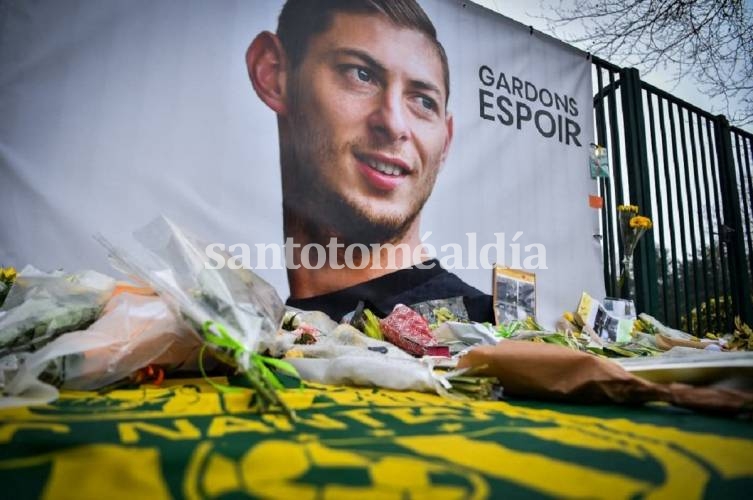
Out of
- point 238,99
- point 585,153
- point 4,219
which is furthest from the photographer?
point 585,153

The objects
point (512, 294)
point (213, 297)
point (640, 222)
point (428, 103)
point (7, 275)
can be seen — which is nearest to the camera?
point (213, 297)

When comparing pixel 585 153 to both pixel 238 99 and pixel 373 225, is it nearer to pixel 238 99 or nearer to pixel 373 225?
pixel 373 225

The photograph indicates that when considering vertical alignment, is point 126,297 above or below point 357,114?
below

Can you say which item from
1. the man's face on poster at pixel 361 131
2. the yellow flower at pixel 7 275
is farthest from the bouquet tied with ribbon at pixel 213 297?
the man's face on poster at pixel 361 131

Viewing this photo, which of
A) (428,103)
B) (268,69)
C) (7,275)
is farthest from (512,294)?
(7,275)

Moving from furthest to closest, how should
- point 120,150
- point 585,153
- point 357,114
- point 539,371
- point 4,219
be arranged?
point 585,153 < point 357,114 < point 120,150 < point 4,219 < point 539,371

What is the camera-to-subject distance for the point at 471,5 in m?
2.58

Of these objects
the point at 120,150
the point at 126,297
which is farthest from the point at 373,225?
the point at 126,297

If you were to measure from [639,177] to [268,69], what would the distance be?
2697 millimetres

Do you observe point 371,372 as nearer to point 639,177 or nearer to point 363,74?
point 363,74

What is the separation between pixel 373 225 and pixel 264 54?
953 millimetres

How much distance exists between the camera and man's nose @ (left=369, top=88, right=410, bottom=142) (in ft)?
6.88

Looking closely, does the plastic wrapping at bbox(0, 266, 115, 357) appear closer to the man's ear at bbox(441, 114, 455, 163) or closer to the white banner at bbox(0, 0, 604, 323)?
the white banner at bbox(0, 0, 604, 323)

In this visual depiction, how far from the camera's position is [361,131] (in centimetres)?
206
